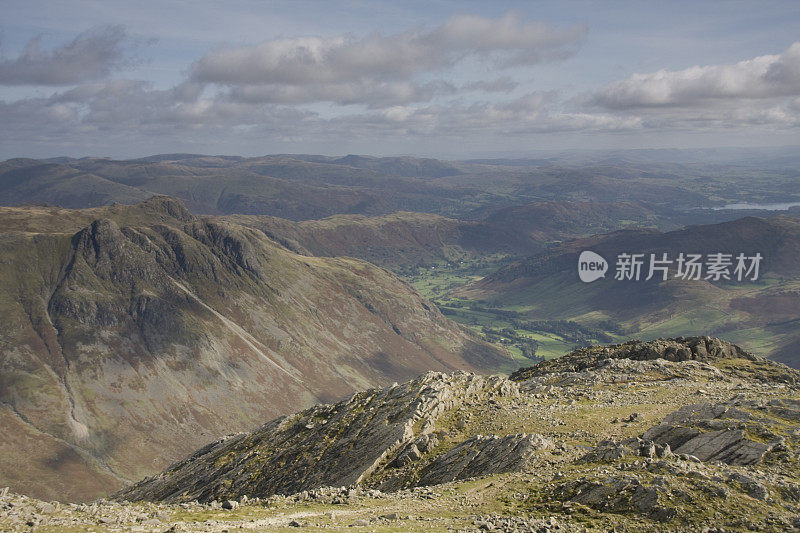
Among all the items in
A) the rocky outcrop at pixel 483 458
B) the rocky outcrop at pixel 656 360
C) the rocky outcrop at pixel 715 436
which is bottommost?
the rocky outcrop at pixel 656 360

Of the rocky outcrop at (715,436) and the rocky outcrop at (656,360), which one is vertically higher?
the rocky outcrop at (715,436)

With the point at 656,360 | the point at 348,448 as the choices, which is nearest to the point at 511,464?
the point at 348,448

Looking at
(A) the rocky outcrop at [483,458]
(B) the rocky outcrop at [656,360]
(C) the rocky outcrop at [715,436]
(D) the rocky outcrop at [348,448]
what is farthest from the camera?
(B) the rocky outcrop at [656,360]

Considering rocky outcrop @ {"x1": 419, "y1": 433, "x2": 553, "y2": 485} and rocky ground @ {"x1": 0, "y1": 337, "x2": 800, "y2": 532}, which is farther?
rocky outcrop @ {"x1": 419, "y1": 433, "x2": 553, "y2": 485}

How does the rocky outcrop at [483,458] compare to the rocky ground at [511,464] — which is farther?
the rocky outcrop at [483,458]

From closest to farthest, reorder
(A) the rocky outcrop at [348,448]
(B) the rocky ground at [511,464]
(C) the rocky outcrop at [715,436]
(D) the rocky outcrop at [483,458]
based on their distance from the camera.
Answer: (B) the rocky ground at [511,464] < (C) the rocky outcrop at [715,436] < (D) the rocky outcrop at [483,458] < (A) the rocky outcrop at [348,448]

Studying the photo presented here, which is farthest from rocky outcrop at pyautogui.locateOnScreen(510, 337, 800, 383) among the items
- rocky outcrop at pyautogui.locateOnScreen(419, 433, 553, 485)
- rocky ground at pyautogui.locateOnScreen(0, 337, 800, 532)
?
rocky outcrop at pyautogui.locateOnScreen(419, 433, 553, 485)

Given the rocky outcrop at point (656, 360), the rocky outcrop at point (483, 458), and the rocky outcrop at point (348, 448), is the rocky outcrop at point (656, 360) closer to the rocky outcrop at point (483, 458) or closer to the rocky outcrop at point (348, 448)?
the rocky outcrop at point (348, 448)

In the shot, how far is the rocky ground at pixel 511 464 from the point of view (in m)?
28.7

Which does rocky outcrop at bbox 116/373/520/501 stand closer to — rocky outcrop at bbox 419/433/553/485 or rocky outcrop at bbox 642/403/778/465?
rocky outcrop at bbox 419/433/553/485

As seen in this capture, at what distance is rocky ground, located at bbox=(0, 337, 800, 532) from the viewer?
28.7m

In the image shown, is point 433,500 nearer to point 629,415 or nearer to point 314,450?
point 629,415

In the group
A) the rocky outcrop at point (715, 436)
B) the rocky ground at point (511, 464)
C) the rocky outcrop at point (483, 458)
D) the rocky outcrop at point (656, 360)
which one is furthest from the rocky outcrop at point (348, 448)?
the rocky outcrop at point (656, 360)

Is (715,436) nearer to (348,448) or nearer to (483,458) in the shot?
(483,458)
